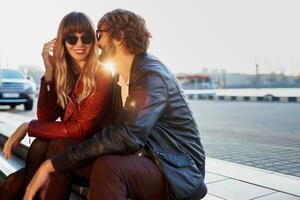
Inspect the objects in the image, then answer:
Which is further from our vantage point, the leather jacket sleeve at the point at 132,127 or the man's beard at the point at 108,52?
the man's beard at the point at 108,52

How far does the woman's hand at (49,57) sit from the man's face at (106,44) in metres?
0.61

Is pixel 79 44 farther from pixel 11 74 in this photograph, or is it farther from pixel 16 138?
pixel 11 74

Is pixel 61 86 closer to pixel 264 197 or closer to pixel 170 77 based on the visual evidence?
pixel 170 77

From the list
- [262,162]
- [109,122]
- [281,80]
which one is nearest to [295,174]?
[262,162]

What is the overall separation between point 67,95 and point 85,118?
0.26m

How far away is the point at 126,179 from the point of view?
5.43ft

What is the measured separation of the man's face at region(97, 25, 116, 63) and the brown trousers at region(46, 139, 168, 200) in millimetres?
544

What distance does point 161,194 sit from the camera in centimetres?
175

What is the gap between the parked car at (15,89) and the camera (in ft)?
44.0

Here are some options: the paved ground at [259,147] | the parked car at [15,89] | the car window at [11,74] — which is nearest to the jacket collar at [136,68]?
the paved ground at [259,147]

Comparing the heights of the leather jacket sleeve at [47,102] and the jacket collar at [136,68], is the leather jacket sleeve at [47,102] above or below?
below

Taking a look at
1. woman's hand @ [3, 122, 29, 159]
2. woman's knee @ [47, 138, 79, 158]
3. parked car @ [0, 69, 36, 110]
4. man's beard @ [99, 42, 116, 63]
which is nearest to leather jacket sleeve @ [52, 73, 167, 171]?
man's beard @ [99, 42, 116, 63]

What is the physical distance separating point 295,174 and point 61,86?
2.35 m

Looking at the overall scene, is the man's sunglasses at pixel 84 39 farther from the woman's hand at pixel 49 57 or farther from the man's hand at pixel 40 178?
the man's hand at pixel 40 178
